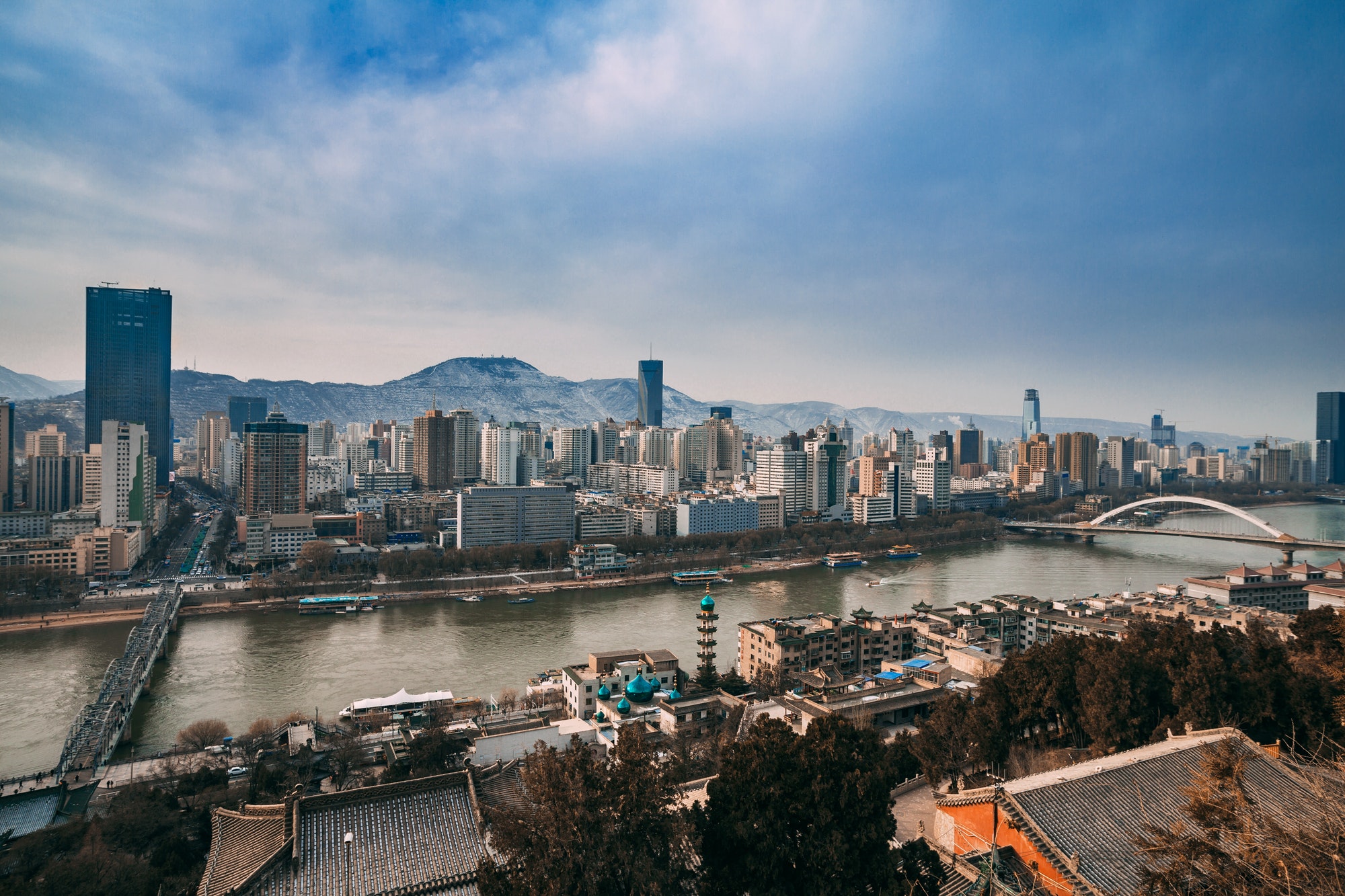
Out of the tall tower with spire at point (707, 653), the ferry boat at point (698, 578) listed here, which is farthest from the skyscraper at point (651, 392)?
the tall tower with spire at point (707, 653)

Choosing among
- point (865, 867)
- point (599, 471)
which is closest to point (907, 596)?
point (865, 867)

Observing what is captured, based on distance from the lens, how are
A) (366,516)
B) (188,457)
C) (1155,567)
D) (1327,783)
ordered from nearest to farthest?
(1327,783) < (1155,567) < (366,516) < (188,457)

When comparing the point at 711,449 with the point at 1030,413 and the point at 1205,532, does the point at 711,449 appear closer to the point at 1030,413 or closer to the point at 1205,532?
the point at 1205,532

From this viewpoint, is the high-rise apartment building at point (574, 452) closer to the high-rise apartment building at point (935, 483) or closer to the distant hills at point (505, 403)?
the high-rise apartment building at point (935, 483)

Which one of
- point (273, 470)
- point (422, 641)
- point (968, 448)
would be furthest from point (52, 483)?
point (968, 448)

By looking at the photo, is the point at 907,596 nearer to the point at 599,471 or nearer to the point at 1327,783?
the point at 1327,783

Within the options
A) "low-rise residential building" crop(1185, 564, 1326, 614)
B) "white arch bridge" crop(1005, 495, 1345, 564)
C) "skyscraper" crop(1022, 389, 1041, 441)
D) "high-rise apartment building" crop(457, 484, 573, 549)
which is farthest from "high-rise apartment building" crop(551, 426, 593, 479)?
"skyscraper" crop(1022, 389, 1041, 441)
